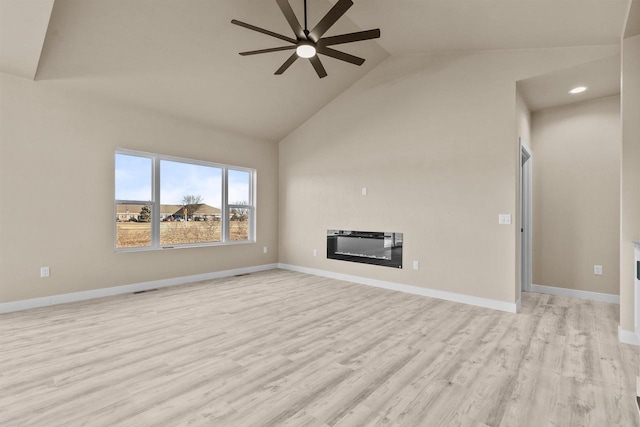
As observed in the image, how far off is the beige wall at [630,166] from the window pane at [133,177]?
5585mm

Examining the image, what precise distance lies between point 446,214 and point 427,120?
1.34 m

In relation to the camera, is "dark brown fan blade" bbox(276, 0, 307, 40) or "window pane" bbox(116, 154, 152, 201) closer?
"dark brown fan blade" bbox(276, 0, 307, 40)

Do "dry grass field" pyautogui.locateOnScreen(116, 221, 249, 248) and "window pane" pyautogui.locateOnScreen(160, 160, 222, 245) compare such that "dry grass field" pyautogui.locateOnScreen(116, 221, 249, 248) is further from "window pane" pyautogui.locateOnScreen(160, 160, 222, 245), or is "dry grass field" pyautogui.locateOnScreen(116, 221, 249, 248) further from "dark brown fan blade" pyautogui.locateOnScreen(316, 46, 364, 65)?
"dark brown fan blade" pyautogui.locateOnScreen(316, 46, 364, 65)

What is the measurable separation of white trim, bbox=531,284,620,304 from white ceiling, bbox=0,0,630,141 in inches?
120

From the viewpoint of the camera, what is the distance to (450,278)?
4254 mm

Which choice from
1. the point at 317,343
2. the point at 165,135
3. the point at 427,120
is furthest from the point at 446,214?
the point at 165,135

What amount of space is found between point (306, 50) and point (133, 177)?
3.14 m

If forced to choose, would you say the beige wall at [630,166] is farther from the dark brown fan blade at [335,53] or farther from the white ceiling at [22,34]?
the white ceiling at [22,34]

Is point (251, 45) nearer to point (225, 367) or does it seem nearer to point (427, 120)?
point (427, 120)

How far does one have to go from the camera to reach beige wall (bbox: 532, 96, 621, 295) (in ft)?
13.6

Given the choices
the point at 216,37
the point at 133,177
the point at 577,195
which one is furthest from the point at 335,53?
the point at 577,195

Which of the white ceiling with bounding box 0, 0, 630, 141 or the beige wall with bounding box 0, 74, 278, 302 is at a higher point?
the white ceiling with bounding box 0, 0, 630, 141

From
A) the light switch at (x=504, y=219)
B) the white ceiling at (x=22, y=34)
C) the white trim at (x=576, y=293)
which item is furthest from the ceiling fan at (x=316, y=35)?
the white trim at (x=576, y=293)

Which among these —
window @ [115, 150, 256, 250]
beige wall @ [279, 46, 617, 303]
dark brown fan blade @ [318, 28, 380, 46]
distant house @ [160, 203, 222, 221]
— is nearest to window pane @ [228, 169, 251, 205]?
window @ [115, 150, 256, 250]
